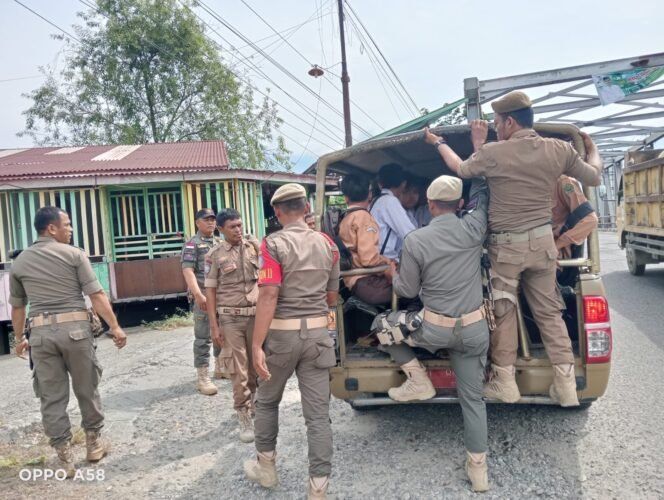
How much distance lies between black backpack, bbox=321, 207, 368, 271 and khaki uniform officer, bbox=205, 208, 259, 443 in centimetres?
78

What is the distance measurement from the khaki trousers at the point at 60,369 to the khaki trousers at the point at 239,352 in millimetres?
A: 995

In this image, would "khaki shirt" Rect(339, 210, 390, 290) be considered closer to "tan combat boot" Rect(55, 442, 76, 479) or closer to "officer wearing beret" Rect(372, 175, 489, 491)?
"officer wearing beret" Rect(372, 175, 489, 491)

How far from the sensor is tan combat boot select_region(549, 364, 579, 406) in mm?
3035

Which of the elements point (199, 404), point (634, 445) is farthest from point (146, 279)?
point (634, 445)

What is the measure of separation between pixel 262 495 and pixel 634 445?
8.01 feet

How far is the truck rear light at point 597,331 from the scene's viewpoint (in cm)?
311

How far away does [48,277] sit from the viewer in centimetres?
358

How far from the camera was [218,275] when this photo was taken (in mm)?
4273

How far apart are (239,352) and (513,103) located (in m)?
2.74

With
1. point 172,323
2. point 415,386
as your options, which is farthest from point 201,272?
point 172,323

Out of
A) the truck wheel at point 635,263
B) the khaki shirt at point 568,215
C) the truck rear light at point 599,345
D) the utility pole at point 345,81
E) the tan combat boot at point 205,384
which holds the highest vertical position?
the utility pole at point 345,81

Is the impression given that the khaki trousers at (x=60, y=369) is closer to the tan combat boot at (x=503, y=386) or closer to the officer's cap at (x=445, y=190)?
the officer's cap at (x=445, y=190)

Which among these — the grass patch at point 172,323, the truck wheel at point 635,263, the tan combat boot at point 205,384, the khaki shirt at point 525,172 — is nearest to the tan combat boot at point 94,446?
the tan combat boot at point 205,384

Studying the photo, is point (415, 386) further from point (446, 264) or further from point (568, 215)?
point (568, 215)
